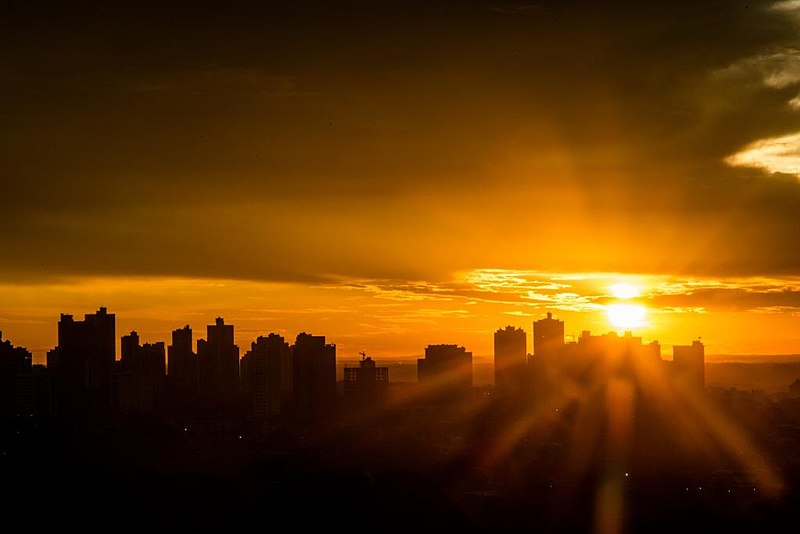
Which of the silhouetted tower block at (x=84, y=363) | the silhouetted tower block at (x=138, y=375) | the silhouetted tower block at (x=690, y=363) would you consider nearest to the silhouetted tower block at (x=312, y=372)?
the silhouetted tower block at (x=138, y=375)

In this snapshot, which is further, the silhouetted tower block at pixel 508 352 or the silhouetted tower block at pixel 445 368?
the silhouetted tower block at pixel 508 352

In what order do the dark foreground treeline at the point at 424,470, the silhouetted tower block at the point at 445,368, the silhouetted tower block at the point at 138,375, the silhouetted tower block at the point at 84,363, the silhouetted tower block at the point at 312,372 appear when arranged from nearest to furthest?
the dark foreground treeline at the point at 424,470
the silhouetted tower block at the point at 84,363
the silhouetted tower block at the point at 138,375
the silhouetted tower block at the point at 312,372
the silhouetted tower block at the point at 445,368

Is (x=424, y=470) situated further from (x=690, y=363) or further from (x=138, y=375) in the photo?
(x=690, y=363)

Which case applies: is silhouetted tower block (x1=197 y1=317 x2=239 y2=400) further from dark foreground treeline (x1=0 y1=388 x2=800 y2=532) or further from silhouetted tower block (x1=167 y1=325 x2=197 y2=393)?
dark foreground treeline (x1=0 y1=388 x2=800 y2=532)

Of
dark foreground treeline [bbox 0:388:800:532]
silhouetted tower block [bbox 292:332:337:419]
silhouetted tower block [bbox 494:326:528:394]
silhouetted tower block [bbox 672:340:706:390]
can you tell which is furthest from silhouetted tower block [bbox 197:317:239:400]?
silhouetted tower block [bbox 672:340:706:390]

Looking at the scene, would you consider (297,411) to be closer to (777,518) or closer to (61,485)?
(61,485)

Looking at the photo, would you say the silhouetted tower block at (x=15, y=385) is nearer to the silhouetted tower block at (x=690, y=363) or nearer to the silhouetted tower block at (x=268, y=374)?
the silhouetted tower block at (x=268, y=374)

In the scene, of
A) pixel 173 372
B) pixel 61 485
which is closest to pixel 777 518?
pixel 61 485
